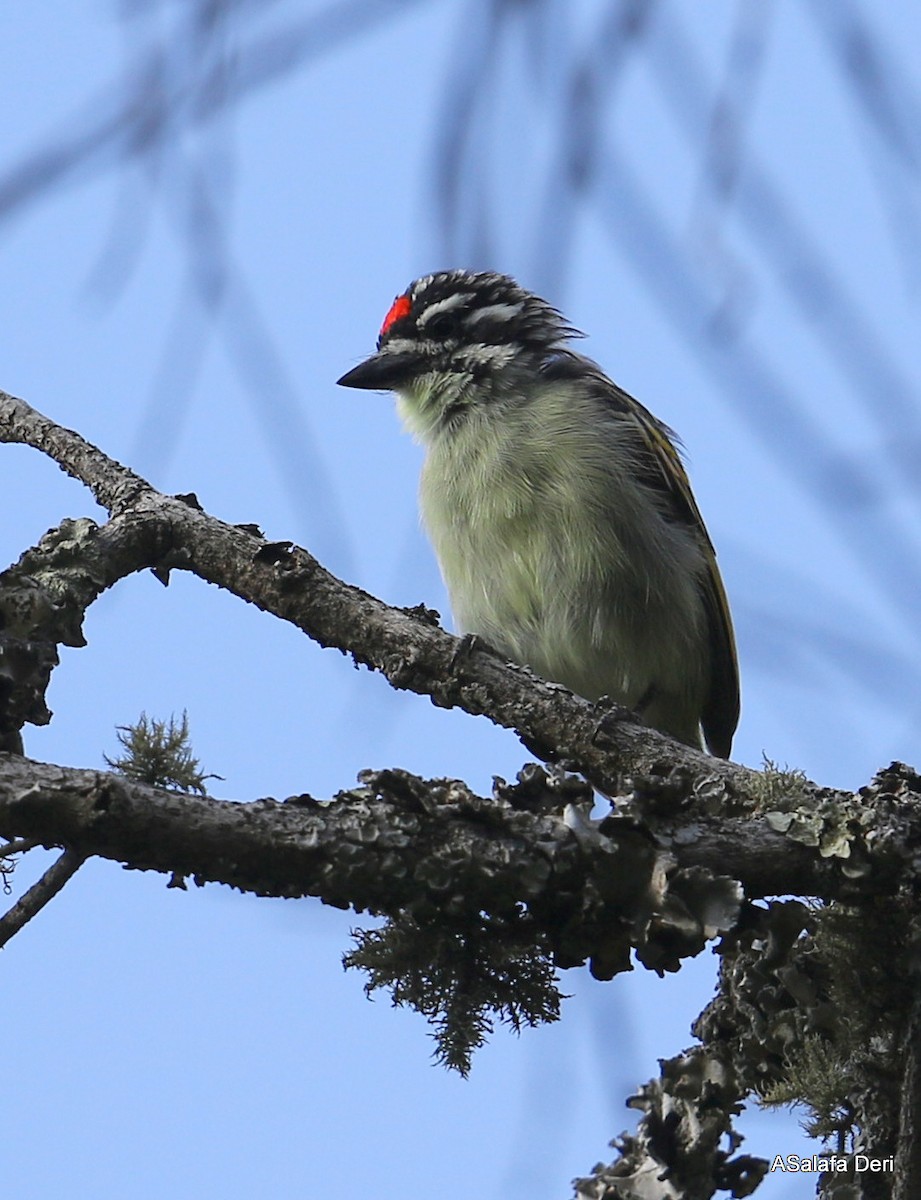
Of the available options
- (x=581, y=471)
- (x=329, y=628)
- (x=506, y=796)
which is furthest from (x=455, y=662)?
(x=581, y=471)

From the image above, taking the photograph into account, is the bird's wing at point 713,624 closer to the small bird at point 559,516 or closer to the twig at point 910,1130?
the small bird at point 559,516

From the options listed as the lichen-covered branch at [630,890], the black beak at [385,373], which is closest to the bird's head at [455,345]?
the black beak at [385,373]

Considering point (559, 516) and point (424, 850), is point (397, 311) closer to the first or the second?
point (559, 516)

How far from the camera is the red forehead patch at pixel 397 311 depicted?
608cm

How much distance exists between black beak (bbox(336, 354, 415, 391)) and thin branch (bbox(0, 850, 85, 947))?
3.70 meters

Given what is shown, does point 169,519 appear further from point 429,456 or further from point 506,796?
point 429,456

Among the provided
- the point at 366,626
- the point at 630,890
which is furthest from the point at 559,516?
the point at 630,890

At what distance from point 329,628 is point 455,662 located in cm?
32

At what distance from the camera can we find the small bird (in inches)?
205

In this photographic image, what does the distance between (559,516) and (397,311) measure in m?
1.49

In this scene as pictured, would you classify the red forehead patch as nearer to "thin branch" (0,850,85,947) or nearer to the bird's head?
the bird's head

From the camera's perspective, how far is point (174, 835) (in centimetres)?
210

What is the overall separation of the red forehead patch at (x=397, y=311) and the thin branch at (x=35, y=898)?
4025mm

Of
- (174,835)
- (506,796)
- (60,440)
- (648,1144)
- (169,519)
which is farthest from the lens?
(60,440)
